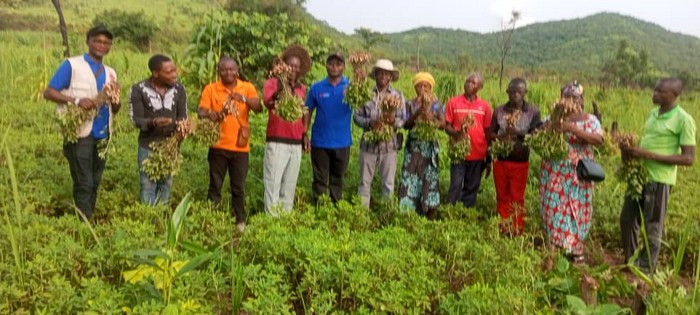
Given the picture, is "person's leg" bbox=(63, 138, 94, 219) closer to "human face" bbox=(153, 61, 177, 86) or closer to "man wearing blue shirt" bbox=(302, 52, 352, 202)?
"human face" bbox=(153, 61, 177, 86)

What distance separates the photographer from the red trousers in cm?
524

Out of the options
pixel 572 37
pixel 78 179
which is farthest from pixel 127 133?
pixel 572 37

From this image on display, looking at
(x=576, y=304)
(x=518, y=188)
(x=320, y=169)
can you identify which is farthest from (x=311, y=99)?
(x=576, y=304)

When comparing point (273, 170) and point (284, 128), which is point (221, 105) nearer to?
point (284, 128)

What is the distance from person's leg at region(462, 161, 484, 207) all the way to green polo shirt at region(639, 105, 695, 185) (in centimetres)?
156

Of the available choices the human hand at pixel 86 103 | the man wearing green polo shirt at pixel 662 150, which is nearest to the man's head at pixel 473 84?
the man wearing green polo shirt at pixel 662 150

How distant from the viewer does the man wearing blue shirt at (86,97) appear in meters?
4.49

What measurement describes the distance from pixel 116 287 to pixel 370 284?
1.57m

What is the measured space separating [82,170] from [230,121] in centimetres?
132

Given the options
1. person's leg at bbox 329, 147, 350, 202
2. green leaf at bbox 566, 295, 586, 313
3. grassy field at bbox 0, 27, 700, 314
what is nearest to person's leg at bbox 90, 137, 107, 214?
grassy field at bbox 0, 27, 700, 314

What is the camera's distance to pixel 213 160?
5.05 meters

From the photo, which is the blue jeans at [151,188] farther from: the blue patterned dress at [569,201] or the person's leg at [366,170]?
the blue patterned dress at [569,201]

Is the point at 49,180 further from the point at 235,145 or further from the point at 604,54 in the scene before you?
the point at 604,54

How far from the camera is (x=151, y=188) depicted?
→ 487cm
